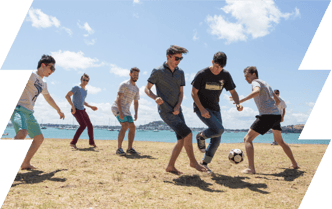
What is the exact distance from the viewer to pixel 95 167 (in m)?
5.14

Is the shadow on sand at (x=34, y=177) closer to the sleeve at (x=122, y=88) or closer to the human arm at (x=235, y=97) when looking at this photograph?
the sleeve at (x=122, y=88)

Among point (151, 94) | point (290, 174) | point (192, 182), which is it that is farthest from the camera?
point (290, 174)

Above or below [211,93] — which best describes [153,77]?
below

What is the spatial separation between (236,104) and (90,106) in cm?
604

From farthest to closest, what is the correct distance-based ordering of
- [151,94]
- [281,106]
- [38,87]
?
1. [281,106]
2. [38,87]
3. [151,94]

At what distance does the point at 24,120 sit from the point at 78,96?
408 cm

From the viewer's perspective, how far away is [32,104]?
4730 mm

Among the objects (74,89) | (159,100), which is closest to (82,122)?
(74,89)

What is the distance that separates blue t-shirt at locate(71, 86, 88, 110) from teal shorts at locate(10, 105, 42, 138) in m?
3.87

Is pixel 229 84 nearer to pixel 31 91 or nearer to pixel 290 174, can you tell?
pixel 290 174

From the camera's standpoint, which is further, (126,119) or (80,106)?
(80,106)

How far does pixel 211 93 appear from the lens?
16.4 feet

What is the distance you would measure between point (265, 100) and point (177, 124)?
2.26 metres

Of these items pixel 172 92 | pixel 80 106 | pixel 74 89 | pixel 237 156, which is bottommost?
pixel 80 106
